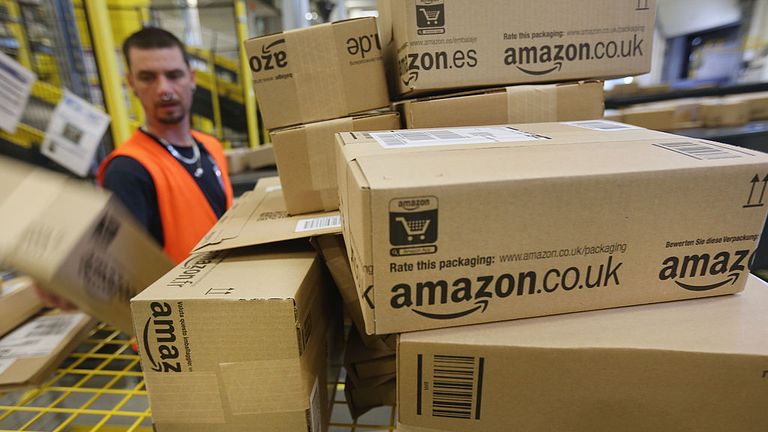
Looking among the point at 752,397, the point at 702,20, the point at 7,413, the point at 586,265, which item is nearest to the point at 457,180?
the point at 586,265

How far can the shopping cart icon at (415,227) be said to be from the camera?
482 mm

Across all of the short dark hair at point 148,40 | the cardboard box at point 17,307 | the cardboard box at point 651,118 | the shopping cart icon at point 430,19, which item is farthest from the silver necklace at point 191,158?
the cardboard box at point 651,118

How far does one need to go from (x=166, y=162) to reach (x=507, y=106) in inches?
52.6

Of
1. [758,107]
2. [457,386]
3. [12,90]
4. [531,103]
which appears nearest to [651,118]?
[758,107]

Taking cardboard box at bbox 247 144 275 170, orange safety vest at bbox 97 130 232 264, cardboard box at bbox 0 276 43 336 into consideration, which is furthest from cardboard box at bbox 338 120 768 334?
cardboard box at bbox 247 144 275 170

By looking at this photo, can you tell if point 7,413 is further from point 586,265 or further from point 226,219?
point 586,265

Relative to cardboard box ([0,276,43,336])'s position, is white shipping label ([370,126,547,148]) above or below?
above

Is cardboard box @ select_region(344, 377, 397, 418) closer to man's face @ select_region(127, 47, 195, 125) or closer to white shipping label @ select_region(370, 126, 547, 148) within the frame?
white shipping label @ select_region(370, 126, 547, 148)

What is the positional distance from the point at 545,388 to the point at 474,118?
540 mm

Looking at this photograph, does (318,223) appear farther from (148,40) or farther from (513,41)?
(148,40)

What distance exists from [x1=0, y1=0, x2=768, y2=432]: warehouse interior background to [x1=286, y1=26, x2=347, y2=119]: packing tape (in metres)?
0.13

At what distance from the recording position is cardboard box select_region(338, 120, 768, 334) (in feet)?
1.60

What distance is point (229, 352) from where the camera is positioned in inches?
23.2

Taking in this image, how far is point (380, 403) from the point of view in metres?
0.79
